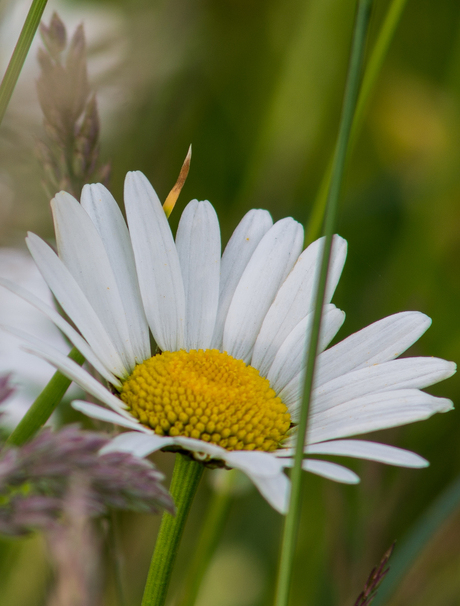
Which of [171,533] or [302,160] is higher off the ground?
[302,160]

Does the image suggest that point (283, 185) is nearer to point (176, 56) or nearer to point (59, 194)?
point (176, 56)

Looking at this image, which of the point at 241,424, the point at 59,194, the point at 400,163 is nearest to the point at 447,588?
the point at 241,424

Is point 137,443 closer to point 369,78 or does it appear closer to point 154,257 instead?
point 154,257

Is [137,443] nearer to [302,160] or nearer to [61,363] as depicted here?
[61,363]

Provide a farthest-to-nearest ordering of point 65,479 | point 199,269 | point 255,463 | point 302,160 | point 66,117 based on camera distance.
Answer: point 302,160 < point 199,269 < point 66,117 < point 255,463 < point 65,479

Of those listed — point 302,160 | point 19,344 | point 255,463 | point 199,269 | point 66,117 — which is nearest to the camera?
point 255,463

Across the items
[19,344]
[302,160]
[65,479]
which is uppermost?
[302,160]

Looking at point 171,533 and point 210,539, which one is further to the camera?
point 210,539

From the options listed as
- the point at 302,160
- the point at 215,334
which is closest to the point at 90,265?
the point at 215,334
